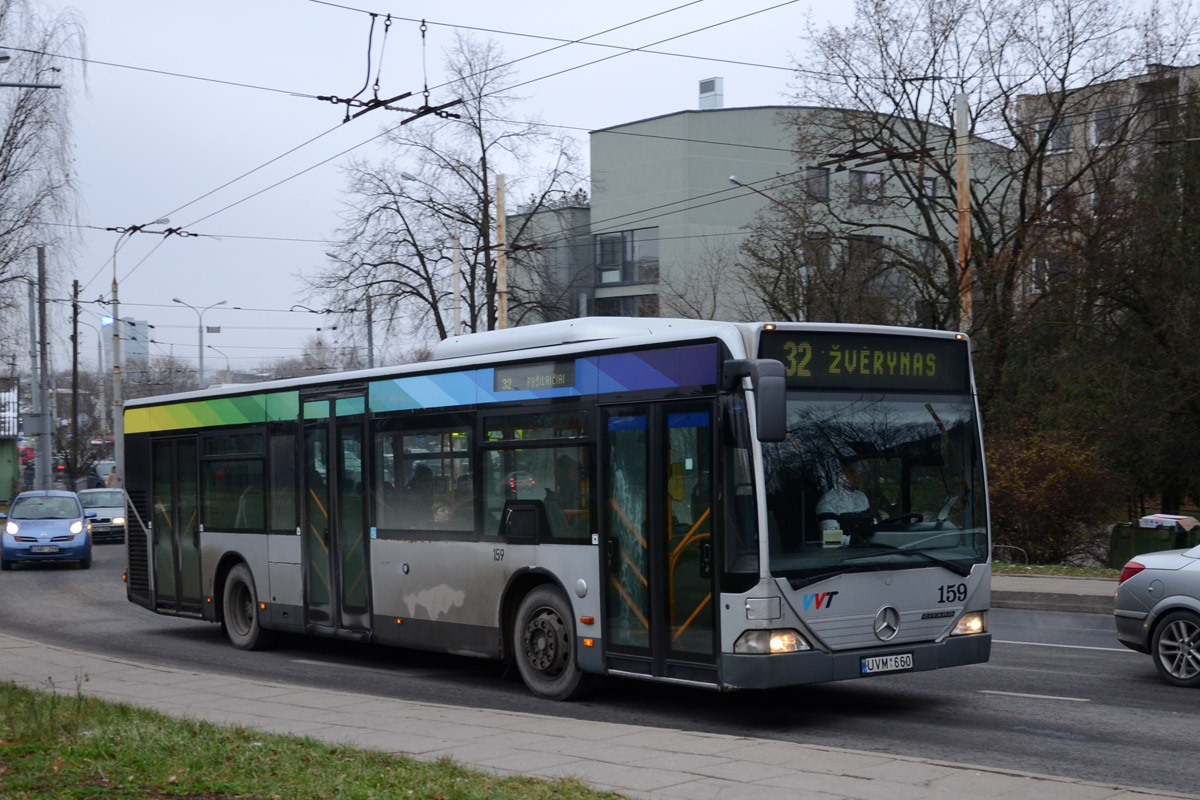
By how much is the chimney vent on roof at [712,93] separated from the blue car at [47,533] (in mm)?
36008

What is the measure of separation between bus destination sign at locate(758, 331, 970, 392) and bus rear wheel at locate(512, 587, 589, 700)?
9.09 feet

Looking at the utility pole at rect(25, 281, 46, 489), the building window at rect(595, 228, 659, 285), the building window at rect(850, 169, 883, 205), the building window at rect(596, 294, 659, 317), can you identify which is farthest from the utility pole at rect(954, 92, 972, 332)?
the building window at rect(596, 294, 659, 317)

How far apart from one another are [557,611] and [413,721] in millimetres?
1796

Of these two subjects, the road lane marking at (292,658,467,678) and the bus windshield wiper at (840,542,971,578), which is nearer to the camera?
the bus windshield wiper at (840,542,971,578)

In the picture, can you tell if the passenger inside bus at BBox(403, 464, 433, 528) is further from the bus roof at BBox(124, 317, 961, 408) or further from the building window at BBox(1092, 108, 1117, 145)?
the building window at BBox(1092, 108, 1117, 145)

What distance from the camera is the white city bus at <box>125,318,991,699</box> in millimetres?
9352

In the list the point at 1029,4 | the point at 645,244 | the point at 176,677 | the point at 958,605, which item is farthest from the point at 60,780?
the point at 645,244

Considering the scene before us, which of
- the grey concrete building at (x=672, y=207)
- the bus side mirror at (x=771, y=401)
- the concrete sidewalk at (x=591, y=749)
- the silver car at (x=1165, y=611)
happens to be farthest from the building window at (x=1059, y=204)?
the concrete sidewalk at (x=591, y=749)

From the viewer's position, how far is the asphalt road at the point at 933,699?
8.62 meters

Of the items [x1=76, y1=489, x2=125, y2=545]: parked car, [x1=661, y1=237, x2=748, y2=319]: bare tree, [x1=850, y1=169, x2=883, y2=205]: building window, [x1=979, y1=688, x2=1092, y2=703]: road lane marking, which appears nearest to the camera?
[x1=979, y1=688, x2=1092, y2=703]: road lane marking

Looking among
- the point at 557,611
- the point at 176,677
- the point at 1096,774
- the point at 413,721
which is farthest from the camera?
the point at 176,677

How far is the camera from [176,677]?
12.5 meters

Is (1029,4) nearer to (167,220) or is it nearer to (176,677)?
(167,220)

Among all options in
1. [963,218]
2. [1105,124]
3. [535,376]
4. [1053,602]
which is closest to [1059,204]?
[1105,124]
